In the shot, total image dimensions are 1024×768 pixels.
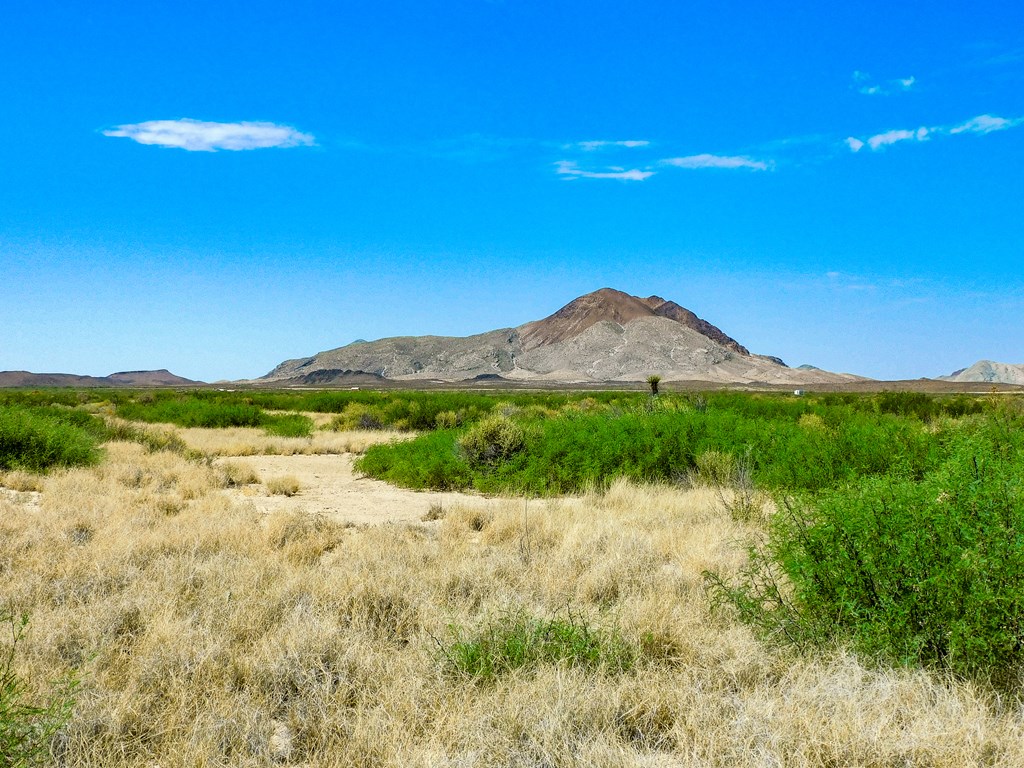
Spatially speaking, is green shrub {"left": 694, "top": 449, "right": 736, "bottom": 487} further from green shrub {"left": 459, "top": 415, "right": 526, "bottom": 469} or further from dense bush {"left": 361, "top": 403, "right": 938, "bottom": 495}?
green shrub {"left": 459, "top": 415, "right": 526, "bottom": 469}

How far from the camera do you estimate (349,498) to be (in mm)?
12609

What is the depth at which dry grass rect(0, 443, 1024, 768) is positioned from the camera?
3.45 meters

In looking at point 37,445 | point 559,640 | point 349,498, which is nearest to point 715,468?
point 349,498

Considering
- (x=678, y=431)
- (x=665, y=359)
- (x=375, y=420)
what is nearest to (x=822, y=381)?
(x=665, y=359)

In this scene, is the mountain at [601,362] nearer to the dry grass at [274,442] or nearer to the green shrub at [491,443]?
the dry grass at [274,442]

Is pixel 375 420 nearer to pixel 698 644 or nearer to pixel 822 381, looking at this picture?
pixel 698 644

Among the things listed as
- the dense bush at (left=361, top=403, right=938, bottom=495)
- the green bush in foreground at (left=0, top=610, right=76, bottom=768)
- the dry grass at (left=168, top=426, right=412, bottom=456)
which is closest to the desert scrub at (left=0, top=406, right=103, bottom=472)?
the dry grass at (left=168, top=426, right=412, bottom=456)

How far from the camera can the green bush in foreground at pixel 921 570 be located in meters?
3.77

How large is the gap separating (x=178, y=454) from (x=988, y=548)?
56.4 ft

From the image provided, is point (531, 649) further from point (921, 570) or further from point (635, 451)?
point (635, 451)

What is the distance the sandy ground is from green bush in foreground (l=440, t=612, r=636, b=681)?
525 cm

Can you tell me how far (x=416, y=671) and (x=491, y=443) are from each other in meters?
9.64

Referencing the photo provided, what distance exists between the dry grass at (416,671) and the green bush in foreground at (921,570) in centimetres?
22

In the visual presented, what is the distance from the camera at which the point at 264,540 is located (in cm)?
770
